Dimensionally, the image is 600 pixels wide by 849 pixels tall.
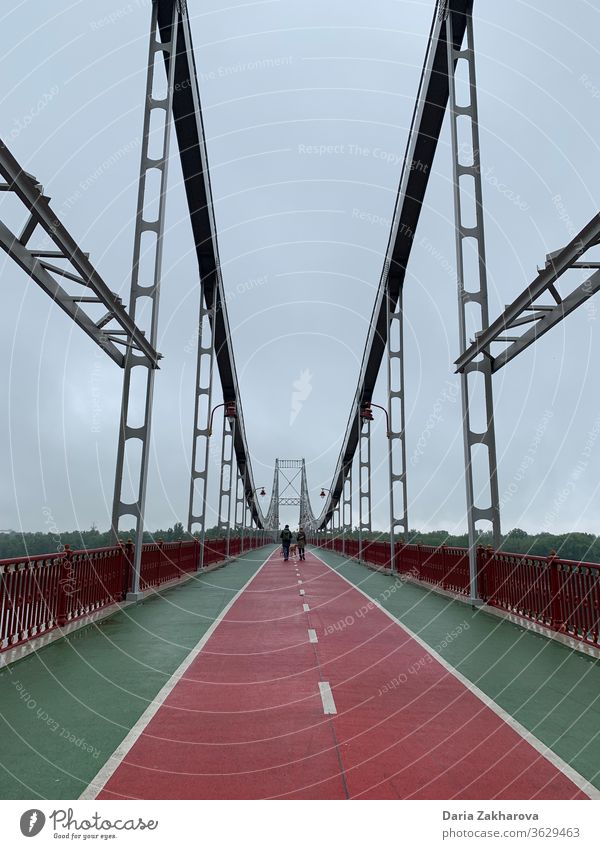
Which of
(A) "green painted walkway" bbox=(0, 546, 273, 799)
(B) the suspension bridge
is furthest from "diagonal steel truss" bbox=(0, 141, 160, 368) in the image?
(A) "green painted walkway" bbox=(0, 546, 273, 799)

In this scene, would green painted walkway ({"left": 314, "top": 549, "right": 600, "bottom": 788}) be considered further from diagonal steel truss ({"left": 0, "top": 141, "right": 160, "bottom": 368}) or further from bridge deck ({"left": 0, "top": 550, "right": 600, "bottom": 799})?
diagonal steel truss ({"left": 0, "top": 141, "right": 160, "bottom": 368})

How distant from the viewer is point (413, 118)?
71.5ft

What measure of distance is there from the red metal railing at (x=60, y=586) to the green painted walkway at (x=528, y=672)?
18.9 feet

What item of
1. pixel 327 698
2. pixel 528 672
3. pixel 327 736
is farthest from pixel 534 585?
pixel 327 736

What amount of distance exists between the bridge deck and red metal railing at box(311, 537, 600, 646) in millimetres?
501

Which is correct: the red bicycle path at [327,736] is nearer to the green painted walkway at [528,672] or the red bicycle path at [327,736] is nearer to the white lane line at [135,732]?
the white lane line at [135,732]

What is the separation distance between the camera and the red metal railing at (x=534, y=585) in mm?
8492

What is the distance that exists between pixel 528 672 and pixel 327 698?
2856mm

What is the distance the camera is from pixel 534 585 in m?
10.4


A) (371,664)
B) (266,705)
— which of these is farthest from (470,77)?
(266,705)

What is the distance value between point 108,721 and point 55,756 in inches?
35.6

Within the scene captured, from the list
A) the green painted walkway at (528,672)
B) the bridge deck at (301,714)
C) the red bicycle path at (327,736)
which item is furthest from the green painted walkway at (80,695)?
the green painted walkway at (528,672)

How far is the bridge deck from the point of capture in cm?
402

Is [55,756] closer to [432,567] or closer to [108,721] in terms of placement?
[108,721]
